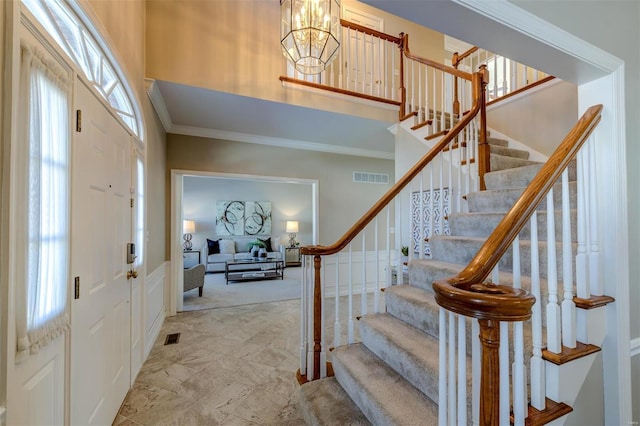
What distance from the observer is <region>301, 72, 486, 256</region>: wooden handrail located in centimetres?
201

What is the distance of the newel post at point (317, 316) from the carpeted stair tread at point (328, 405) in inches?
4.3

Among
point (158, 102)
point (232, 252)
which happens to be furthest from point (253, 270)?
point (158, 102)

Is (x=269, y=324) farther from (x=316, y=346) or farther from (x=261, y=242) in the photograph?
(x=261, y=242)

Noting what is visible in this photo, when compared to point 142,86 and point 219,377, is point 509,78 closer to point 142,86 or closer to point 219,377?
point 142,86

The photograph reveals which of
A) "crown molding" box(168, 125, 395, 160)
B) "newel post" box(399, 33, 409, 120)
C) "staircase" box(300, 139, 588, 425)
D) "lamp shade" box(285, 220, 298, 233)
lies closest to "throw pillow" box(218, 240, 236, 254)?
"lamp shade" box(285, 220, 298, 233)

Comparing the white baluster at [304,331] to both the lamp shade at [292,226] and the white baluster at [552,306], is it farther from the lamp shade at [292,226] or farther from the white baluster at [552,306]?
the lamp shade at [292,226]

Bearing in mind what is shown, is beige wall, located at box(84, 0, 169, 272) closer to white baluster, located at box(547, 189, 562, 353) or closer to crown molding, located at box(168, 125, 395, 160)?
crown molding, located at box(168, 125, 395, 160)

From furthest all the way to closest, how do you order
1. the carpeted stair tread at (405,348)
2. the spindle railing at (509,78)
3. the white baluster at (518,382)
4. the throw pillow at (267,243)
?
the throw pillow at (267,243) → the spindle railing at (509,78) → the carpeted stair tread at (405,348) → the white baluster at (518,382)

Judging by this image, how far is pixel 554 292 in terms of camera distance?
1228 millimetres

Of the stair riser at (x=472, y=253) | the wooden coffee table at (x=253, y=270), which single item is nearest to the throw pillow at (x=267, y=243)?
the wooden coffee table at (x=253, y=270)

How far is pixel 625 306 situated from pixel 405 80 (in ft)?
11.4

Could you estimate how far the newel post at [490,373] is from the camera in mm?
804

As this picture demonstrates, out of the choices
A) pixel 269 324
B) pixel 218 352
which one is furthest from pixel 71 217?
pixel 269 324

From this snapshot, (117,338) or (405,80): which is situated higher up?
(405,80)
